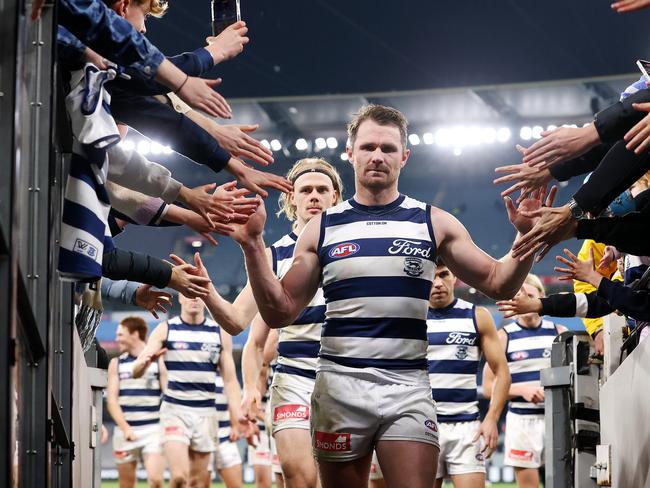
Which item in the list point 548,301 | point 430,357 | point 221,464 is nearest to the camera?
point 548,301

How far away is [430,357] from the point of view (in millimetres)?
7754

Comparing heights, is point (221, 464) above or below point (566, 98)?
below

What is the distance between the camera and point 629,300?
14.5 ft

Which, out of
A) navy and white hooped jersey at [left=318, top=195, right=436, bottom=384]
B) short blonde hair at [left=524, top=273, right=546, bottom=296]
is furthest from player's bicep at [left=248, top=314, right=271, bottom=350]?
short blonde hair at [left=524, top=273, right=546, bottom=296]

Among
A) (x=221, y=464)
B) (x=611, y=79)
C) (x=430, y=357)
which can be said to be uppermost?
(x=611, y=79)

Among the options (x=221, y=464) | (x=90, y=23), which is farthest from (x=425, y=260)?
(x=221, y=464)

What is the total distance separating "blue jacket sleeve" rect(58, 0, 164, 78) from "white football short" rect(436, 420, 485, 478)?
4.61 metres

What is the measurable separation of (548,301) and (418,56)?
17220 mm

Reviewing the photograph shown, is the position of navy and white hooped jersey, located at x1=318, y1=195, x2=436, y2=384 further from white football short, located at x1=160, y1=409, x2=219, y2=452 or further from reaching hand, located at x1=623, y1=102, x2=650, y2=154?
white football short, located at x1=160, y1=409, x2=219, y2=452

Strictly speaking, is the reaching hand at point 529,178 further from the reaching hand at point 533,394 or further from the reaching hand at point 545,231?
the reaching hand at point 533,394

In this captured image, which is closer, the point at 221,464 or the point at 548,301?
the point at 548,301

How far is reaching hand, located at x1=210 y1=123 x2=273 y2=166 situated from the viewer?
432cm

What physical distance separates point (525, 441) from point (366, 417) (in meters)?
6.19

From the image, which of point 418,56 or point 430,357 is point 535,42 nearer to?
point 418,56
